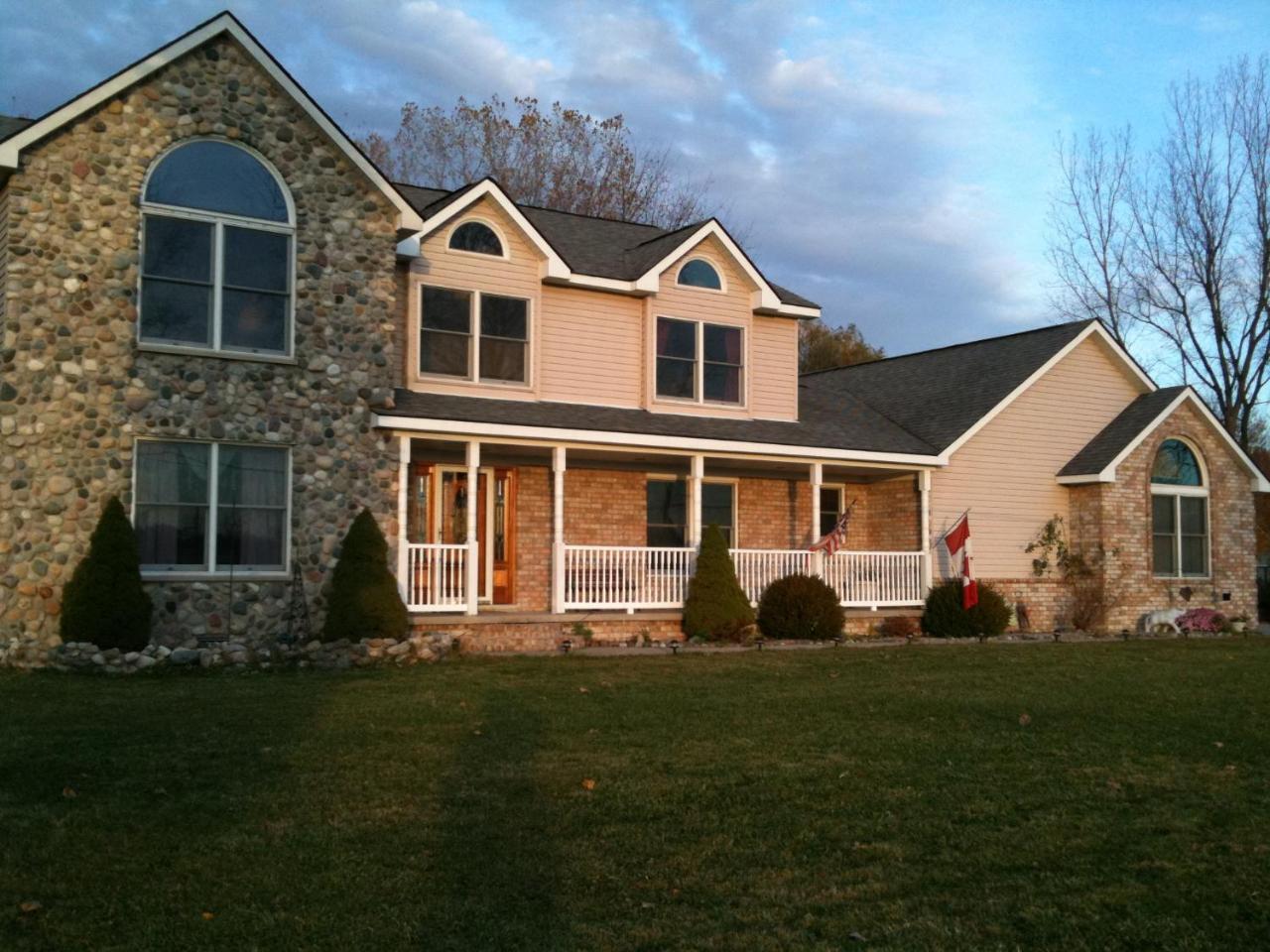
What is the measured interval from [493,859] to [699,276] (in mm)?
15568

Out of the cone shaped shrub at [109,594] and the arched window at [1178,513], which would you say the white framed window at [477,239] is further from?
the arched window at [1178,513]

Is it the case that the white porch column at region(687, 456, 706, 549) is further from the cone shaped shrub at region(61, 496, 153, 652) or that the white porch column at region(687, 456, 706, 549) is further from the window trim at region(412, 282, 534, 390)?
the cone shaped shrub at region(61, 496, 153, 652)

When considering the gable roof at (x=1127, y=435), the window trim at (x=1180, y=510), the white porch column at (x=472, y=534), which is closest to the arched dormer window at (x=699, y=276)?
the white porch column at (x=472, y=534)

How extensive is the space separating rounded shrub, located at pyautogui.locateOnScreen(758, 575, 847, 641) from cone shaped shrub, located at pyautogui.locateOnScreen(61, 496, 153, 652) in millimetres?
9030

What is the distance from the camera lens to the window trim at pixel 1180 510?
24.2 m

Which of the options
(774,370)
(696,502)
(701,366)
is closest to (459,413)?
(696,502)

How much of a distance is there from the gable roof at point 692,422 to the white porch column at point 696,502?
20.3 inches

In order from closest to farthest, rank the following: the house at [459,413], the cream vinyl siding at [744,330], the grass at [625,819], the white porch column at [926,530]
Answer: the grass at [625,819] < the house at [459,413] < the cream vinyl siding at [744,330] < the white porch column at [926,530]

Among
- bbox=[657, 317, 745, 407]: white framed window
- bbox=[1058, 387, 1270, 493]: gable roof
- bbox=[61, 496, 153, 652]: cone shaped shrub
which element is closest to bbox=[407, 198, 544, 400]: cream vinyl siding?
bbox=[657, 317, 745, 407]: white framed window

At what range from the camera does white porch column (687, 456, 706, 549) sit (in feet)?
64.2

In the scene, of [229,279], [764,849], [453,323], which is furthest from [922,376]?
[764,849]

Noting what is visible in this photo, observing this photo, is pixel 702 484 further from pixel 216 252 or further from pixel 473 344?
pixel 216 252

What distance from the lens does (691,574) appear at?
19.5 m

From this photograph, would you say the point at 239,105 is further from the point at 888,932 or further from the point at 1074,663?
the point at 888,932
